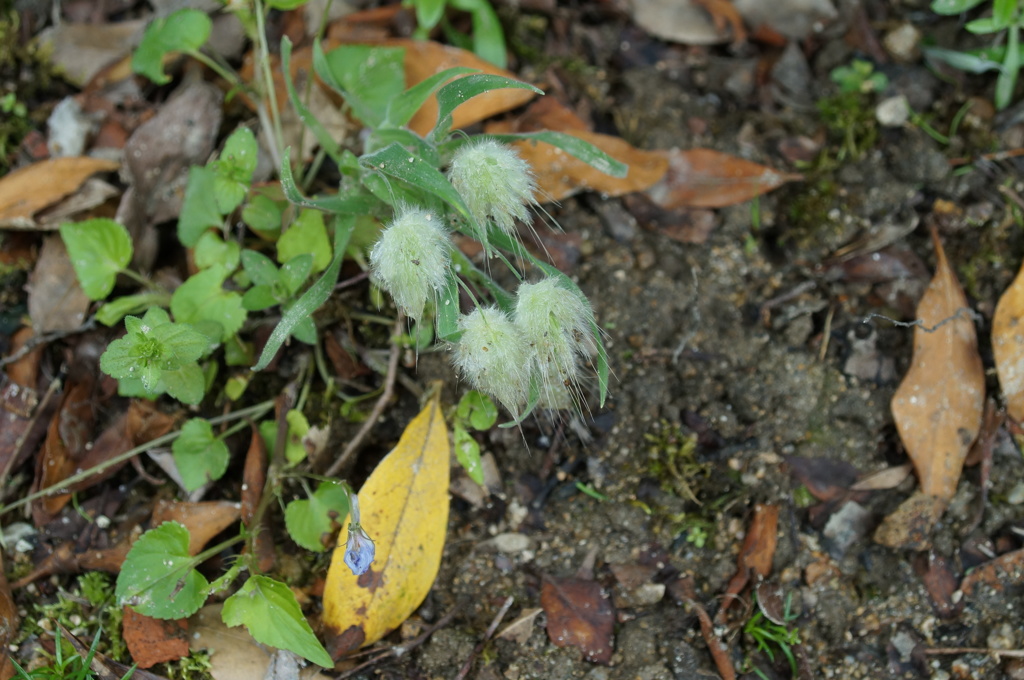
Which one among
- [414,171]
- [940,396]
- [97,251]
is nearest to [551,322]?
[414,171]

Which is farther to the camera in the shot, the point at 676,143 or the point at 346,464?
the point at 676,143

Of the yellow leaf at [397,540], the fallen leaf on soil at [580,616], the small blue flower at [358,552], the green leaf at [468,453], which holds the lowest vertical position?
the fallen leaf on soil at [580,616]

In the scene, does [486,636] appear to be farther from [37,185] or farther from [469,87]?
[37,185]

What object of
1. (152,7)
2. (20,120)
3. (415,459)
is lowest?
(415,459)

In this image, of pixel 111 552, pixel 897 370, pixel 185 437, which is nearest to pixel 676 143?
pixel 897 370

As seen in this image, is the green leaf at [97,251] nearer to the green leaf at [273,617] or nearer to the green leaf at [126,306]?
the green leaf at [126,306]

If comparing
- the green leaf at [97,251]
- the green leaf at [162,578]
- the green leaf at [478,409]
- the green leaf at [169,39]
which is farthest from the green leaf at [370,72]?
the green leaf at [162,578]

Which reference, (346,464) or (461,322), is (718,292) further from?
(346,464)
